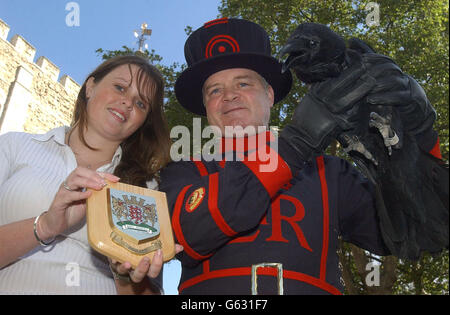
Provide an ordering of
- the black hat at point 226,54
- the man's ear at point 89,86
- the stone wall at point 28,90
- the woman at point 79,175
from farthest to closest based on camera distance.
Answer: the stone wall at point 28,90 → the man's ear at point 89,86 → the black hat at point 226,54 → the woman at point 79,175

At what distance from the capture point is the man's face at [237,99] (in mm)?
2596

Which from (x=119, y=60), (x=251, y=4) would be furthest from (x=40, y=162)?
(x=251, y=4)

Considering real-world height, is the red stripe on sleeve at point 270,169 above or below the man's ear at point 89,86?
below

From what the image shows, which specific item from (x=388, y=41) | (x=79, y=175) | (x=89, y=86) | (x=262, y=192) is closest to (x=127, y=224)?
(x=79, y=175)

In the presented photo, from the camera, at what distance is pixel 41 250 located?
2.17 meters

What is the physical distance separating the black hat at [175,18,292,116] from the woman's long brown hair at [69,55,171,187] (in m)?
0.22

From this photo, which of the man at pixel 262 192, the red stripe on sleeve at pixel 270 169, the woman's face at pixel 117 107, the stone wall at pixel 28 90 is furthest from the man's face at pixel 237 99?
the stone wall at pixel 28 90

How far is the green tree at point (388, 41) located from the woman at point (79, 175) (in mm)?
6121

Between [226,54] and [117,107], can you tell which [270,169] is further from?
[117,107]

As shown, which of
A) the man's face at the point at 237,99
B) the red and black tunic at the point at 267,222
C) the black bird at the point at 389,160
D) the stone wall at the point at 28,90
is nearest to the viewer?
the black bird at the point at 389,160

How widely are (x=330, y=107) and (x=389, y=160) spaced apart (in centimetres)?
36

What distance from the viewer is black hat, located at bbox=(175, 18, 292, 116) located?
8.92 ft

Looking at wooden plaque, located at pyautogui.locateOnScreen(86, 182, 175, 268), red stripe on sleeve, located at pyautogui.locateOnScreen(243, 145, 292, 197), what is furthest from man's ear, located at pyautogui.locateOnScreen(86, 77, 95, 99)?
red stripe on sleeve, located at pyautogui.locateOnScreen(243, 145, 292, 197)

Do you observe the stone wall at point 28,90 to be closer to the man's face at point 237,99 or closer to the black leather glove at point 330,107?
the man's face at point 237,99
